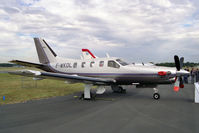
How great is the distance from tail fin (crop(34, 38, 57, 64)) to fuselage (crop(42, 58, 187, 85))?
2238 millimetres

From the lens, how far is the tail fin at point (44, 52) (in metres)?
15.1

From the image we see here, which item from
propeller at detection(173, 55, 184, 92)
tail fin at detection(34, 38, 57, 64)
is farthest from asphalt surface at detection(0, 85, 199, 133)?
tail fin at detection(34, 38, 57, 64)

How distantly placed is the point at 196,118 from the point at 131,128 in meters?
3.04

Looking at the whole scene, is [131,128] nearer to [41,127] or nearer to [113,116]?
[113,116]

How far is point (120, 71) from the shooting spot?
35.7 ft

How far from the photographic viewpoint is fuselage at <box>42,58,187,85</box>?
9.82 metres

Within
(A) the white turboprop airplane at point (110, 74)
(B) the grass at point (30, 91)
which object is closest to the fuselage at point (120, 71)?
(A) the white turboprop airplane at point (110, 74)

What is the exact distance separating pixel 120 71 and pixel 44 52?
812 centimetres

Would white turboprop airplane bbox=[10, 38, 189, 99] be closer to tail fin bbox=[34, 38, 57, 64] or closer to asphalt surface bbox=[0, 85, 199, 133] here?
tail fin bbox=[34, 38, 57, 64]

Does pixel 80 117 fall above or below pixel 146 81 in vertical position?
below

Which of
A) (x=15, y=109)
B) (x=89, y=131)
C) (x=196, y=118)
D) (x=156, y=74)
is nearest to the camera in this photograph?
(x=89, y=131)

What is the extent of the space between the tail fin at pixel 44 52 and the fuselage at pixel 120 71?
88.1 inches

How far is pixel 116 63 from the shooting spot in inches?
440

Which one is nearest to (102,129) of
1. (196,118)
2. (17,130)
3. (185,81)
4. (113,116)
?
(113,116)
